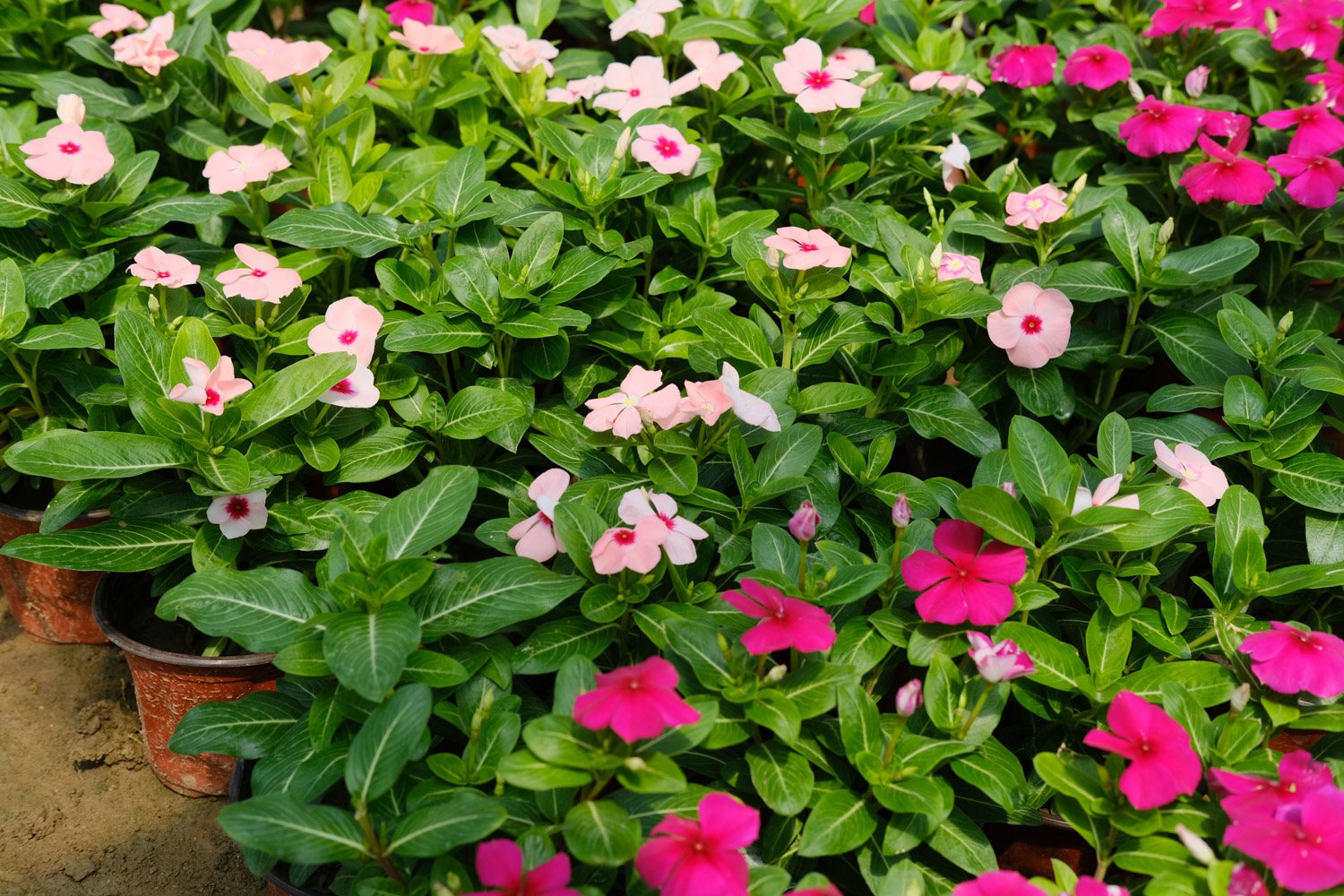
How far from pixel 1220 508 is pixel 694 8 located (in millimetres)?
2203

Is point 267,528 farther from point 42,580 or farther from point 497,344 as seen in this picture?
point 42,580

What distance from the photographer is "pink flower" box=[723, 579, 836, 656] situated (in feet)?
5.35

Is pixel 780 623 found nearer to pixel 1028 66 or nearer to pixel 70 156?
pixel 70 156

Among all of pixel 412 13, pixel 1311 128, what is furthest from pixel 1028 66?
pixel 412 13

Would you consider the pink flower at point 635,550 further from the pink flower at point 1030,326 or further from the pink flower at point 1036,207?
the pink flower at point 1036,207

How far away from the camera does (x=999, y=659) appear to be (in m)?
1.63

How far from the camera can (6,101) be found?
3.12 meters

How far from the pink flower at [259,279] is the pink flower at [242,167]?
0.93ft

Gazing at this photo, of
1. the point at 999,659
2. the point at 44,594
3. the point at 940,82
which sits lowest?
the point at 44,594

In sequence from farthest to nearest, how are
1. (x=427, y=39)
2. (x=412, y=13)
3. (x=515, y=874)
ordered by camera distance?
(x=412, y=13)
(x=427, y=39)
(x=515, y=874)

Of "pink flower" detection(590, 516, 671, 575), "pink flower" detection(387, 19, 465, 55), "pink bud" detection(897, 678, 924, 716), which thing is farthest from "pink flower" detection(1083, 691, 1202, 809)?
"pink flower" detection(387, 19, 465, 55)

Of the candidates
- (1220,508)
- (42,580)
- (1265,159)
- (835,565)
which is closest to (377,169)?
(42,580)

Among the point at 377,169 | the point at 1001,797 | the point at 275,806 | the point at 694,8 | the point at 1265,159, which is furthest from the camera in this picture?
the point at 694,8

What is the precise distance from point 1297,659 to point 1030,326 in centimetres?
88
